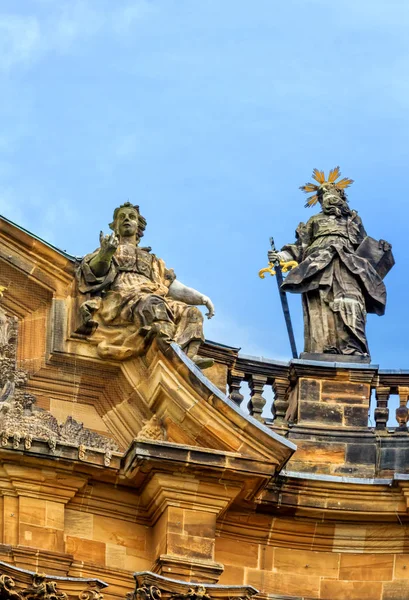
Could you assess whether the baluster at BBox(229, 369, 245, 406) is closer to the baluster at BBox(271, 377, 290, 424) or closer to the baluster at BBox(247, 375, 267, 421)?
the baluster at BBox(247, 375, 267, 421)

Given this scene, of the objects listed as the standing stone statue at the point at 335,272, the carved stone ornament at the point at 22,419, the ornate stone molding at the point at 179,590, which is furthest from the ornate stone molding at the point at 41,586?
the standing stone statue at the point at 335,272

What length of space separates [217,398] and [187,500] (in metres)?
0.97

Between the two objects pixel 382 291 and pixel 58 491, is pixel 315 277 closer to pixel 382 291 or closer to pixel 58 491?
pixel 382 291

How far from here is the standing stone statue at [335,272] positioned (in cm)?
2808

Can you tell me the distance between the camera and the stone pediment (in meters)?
26.4

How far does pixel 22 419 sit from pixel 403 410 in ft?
12.2

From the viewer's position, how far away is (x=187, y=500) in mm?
26375

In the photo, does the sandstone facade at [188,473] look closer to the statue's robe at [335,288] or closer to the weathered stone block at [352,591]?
the weathered stone block at [352,591]

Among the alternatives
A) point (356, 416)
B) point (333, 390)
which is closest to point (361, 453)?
point (356, 416)

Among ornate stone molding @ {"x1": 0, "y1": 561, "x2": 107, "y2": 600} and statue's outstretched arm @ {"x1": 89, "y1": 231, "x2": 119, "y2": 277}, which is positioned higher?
statue's outstretched arm @ {"x1": 89, "y1": 231, "x2": 119, "y2": 277}

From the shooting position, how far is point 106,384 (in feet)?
89.1

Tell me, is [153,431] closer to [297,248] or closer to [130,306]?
[130,306]

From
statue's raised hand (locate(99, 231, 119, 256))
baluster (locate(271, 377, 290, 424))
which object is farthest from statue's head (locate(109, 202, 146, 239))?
baluster (locate(271, 377, 290, 424))

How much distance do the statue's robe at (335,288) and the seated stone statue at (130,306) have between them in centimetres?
128
